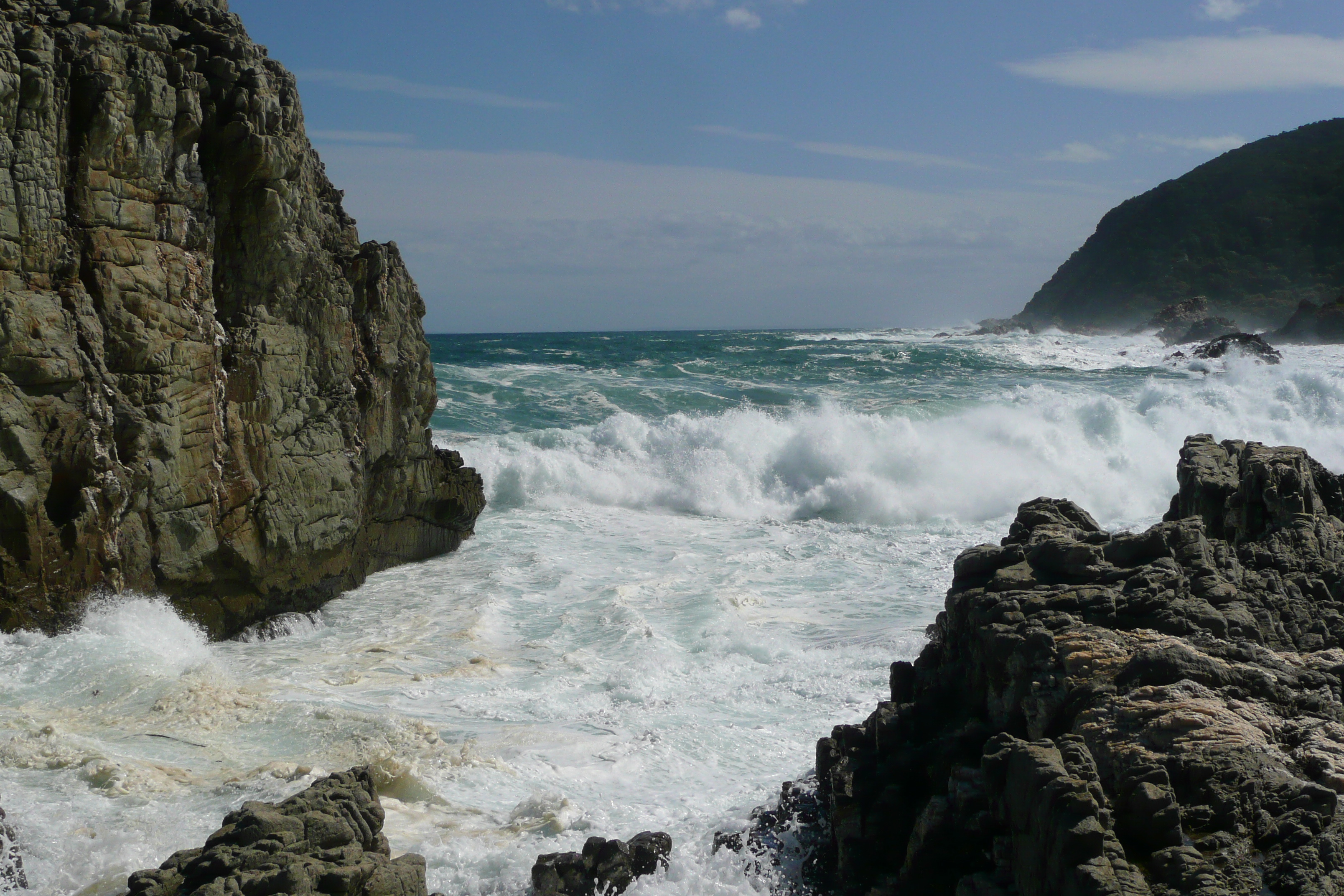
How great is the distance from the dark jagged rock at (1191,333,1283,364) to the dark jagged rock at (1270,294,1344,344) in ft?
18.6

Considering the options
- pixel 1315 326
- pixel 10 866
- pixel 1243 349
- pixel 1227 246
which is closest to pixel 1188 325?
pixel 1315 326

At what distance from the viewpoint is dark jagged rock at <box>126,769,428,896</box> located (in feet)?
14.3

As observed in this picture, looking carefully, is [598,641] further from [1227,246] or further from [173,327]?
[1227,246]

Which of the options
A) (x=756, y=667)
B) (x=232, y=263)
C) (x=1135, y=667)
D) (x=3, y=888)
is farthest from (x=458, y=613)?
(x=1135, y=667)

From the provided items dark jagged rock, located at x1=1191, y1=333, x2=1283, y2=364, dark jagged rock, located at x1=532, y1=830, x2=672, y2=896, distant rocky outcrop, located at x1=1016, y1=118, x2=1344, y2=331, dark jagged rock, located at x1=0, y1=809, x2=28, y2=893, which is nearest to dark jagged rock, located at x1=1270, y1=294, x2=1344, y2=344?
dark jagged rock, located at x1=1191, y1=333, x2=1283, y2=364

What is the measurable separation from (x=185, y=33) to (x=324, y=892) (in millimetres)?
8127

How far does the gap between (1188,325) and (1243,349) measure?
63.1 feet

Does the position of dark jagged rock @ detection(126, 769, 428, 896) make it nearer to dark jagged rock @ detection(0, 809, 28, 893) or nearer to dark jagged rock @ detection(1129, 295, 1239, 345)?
dark jagged rock @ detection(0, 809, 28, 893)

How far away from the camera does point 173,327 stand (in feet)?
30.0

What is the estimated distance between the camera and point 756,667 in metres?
9.39

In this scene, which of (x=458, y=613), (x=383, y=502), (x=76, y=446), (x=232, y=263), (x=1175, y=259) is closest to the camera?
(x=76, y=446)

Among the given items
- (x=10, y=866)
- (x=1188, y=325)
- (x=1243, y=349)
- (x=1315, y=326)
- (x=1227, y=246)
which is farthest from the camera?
(x=1227, y=246)

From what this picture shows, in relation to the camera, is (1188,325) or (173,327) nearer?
(173,327)

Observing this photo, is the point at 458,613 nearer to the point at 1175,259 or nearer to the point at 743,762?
the point at 743,762
